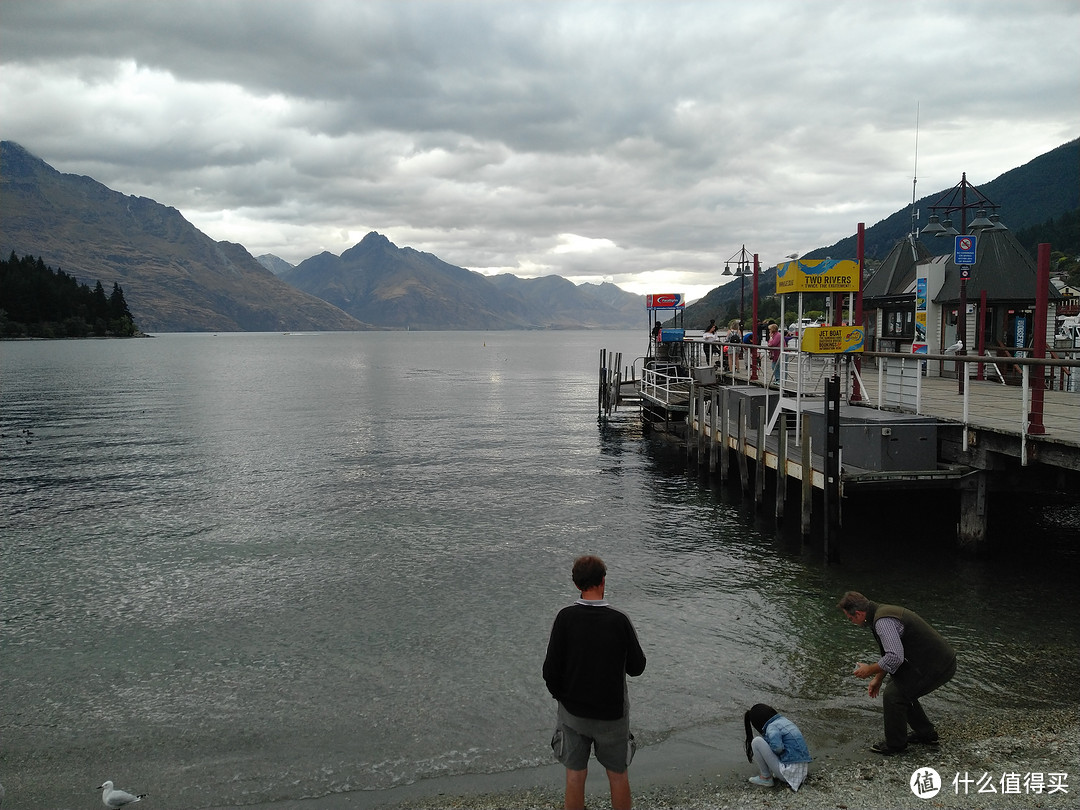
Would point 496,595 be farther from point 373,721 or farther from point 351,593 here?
point 373,721

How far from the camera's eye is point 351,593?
50.0 ft

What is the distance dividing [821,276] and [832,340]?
1.53 metres

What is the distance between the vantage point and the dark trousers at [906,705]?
25.6ft

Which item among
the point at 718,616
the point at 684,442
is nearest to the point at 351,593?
the point at 718,616

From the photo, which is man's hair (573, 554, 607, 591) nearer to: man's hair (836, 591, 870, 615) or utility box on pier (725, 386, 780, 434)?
man's hair (836, 591, 870, 615)

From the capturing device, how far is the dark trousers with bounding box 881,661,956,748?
25.6ft

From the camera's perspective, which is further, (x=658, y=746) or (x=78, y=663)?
(x=78, y=663)

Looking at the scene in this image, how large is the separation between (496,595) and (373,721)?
5150 millimetres

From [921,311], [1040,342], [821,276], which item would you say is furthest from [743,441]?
[921,311]

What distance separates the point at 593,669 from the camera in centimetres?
587

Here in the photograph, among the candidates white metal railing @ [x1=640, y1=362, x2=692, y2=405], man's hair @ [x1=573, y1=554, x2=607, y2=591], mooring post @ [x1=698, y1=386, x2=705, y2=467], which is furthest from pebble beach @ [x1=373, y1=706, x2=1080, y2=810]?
white metal railing @ [x1=640, y1=362, x2=692, y2=405]

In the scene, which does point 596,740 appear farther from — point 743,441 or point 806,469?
point 743,441

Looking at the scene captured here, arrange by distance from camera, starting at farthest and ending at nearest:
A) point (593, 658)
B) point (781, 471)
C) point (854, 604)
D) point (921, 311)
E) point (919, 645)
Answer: point (921, 311)
point (781, 471)
point (919, 645)
point (854, 604)
point (593, 658)

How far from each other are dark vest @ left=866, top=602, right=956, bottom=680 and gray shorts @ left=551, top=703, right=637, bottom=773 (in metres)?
2.96
